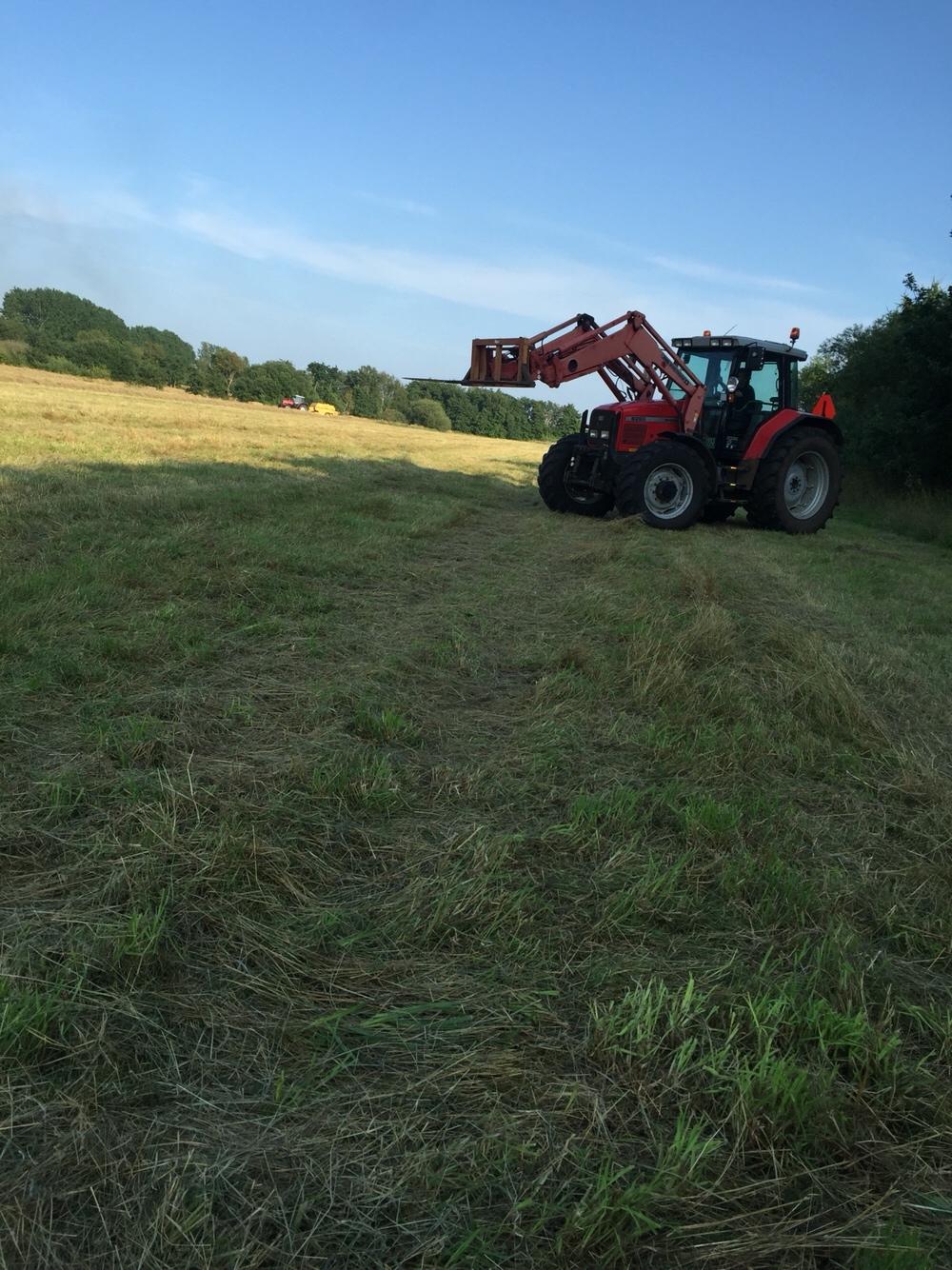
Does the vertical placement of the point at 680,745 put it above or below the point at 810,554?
below

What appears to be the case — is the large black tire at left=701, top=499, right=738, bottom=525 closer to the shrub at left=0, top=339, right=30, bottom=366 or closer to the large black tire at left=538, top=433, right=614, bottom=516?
the large black tire at left=538, top=433, right=614, bottom=516

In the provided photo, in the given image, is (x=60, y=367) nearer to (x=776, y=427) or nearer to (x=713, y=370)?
(x=713, y=370)

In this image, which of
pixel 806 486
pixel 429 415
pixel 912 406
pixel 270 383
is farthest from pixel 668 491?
pixel 270 383

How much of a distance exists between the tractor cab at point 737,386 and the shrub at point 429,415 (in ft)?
201

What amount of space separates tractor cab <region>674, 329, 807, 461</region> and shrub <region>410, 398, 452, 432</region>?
201 ft

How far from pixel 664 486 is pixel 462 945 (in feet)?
30.4


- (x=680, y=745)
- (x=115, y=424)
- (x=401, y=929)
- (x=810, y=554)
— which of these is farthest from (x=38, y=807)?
(x=115, y=424)

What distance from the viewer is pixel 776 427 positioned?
10688 millimetres

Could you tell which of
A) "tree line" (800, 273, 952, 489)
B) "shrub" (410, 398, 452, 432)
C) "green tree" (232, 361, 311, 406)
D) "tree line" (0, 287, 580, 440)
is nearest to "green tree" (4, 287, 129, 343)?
"tree line" (0, 287, 580, 440)

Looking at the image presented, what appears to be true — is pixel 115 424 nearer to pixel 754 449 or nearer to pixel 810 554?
pixel 754 449

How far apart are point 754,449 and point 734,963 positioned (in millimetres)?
9891

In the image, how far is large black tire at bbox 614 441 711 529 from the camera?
10.1 metres

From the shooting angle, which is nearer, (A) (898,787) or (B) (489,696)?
(A) (898,787)

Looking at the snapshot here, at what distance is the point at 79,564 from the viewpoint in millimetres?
5113
